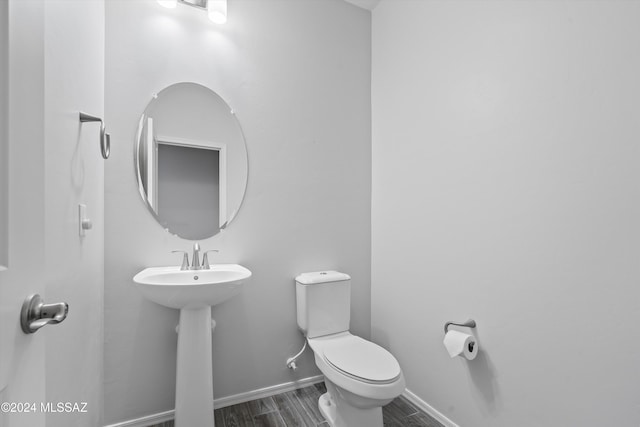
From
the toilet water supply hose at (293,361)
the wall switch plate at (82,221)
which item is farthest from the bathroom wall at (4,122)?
the toilet water supply hose at (293,361)

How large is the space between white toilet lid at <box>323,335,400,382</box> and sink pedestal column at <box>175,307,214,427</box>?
63cm

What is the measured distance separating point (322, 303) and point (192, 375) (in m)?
0.80

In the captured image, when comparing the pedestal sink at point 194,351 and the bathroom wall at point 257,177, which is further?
the bathroom wall at point 257,177

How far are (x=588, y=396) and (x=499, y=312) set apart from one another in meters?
0.39

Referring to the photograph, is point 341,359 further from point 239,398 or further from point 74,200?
point 74,200

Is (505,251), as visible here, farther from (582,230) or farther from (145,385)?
(145,385)

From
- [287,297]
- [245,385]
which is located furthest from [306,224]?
[245,385]

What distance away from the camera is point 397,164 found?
6.66 feet

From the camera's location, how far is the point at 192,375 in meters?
1.49

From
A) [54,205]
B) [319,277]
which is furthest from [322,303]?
[54,205]

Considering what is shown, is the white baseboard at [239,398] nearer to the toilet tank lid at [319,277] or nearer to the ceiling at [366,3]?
the toilet tank lid at [319,277]

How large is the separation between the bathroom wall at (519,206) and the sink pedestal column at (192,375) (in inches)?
47.4

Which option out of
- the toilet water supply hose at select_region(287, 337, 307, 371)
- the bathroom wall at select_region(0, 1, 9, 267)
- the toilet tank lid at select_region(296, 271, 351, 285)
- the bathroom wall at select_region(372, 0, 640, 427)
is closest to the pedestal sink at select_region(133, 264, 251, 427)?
the toilet tank lid at select_region(296, 271, 351, 285)

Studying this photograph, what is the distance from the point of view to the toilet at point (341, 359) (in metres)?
1.35
